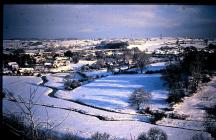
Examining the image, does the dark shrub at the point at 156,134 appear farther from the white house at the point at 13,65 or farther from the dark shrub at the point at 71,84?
the white house at the point at 13,65

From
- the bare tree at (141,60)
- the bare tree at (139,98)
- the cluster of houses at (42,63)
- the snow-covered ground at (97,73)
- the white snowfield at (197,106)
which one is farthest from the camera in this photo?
the cluster of houses at (42,63)

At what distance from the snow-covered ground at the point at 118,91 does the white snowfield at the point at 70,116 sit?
0.11m

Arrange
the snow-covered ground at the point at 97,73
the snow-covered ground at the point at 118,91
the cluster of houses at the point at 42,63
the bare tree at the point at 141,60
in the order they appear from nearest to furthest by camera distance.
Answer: the snow-covered ground at the point at 118,91, the bare tree at the point at 141,60, the snow-covered ground at the point at 97,73, the cluster of houses at the point at 42,63

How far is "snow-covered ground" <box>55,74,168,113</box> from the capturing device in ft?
12.5

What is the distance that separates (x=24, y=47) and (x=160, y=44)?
1.99m

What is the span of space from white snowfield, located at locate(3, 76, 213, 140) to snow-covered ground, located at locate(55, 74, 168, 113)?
4.4 inches

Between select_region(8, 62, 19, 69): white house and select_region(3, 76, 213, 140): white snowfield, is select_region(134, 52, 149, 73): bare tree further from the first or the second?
select_region(8, 62, 19, 69): white house

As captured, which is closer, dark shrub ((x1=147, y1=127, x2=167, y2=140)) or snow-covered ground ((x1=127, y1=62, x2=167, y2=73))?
dark shrub ((x1=147, y1=127, x2=167, y2=140))

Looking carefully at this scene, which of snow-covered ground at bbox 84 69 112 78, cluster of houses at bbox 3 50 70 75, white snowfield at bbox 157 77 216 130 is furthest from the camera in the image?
cluster of houses at bbox 3 50 70 75

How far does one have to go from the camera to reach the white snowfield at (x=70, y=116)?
3.81 metres

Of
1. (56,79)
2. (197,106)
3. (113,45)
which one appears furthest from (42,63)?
(197,106)

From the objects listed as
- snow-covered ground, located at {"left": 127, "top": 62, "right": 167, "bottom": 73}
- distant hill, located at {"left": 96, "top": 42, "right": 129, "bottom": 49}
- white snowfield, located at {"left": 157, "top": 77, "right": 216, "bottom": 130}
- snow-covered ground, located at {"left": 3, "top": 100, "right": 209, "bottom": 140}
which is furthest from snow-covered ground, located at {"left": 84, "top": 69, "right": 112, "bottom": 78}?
white snowfield, located at {"left": 157, "top": 77, "right": 216, "bottom": 130}

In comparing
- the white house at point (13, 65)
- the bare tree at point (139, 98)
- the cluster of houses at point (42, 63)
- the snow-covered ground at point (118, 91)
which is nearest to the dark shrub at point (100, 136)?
the snow-covered ground at point (118, 91)

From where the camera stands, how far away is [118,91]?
404 cm
